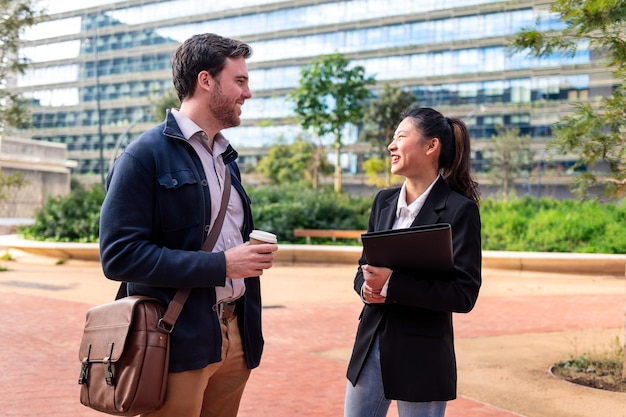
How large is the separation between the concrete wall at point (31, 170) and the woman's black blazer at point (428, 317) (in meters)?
34.5

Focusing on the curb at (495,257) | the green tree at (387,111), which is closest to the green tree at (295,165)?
the green tree at (387,111)

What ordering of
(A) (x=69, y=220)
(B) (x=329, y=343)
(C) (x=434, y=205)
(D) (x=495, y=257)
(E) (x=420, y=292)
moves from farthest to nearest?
(A) (x=69, y=220), (D) (x=495, y=257), (B) (x=329, y=343), (C) (x=434, y=205), (E) (x=420, y=292)

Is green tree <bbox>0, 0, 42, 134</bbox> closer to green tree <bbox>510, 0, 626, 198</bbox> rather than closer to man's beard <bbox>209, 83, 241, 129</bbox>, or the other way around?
green tree <bbox>510, 0, 626, 198</bbox>

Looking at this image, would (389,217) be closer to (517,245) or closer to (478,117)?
(517,245)

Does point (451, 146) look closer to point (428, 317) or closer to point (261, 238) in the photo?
point (428, 317)

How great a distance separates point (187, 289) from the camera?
2.62m

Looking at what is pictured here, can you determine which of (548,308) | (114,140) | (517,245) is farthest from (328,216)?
(114,140)

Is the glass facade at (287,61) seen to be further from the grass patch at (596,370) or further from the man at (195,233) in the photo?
the man at (195,233)

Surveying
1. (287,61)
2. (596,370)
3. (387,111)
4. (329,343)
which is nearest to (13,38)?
(329,343)

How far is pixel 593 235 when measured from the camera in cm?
2088

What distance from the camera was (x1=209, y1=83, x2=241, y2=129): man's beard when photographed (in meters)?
2.80

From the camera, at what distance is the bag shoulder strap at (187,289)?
258 cm

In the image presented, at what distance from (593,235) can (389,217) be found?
1903cm

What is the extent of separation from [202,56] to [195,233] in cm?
64
